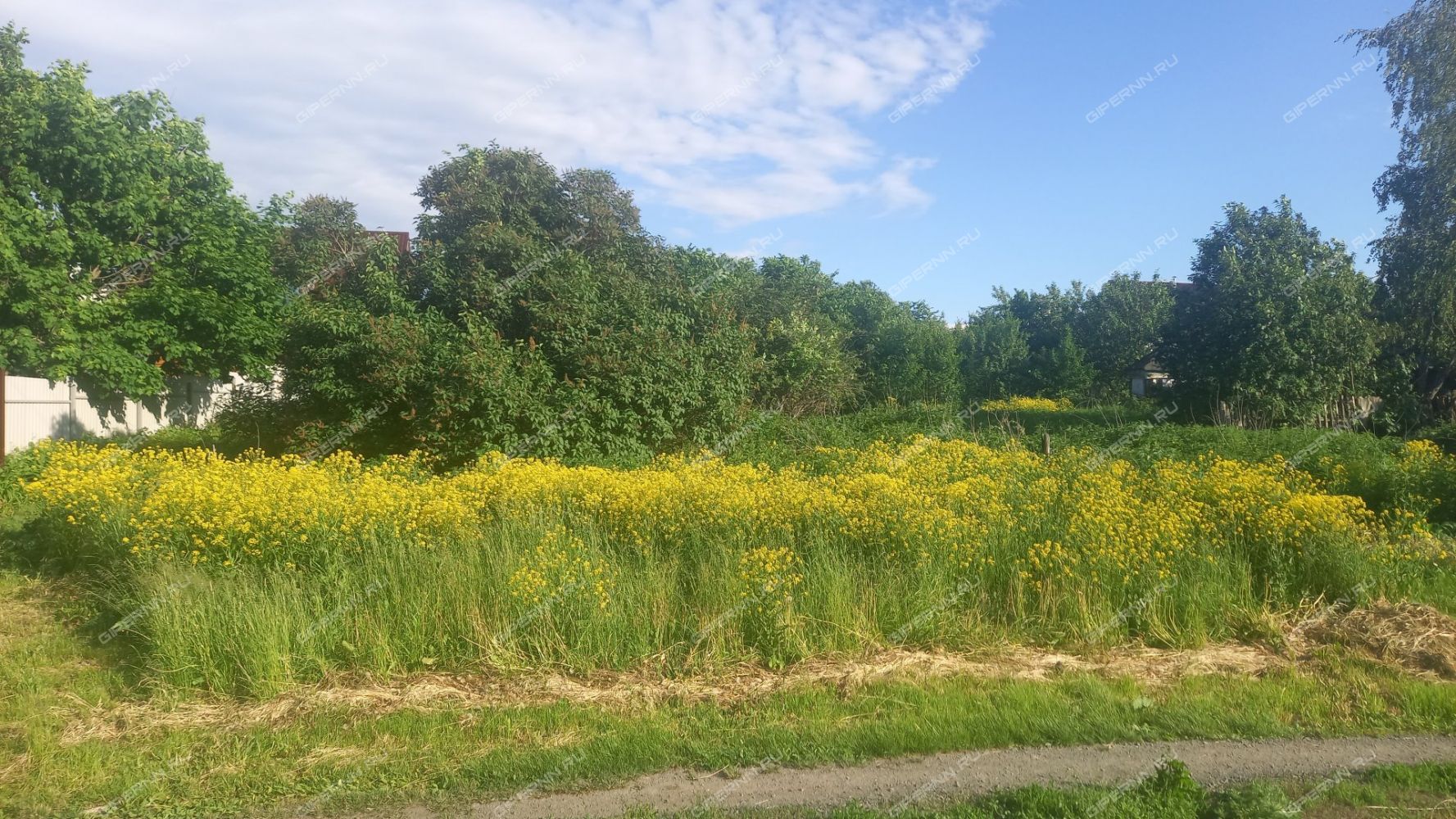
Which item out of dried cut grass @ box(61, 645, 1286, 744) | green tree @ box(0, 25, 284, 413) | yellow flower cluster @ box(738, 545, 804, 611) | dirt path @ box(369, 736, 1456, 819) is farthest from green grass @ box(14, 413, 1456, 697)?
green tree @ box(0, 25, 284, 413)

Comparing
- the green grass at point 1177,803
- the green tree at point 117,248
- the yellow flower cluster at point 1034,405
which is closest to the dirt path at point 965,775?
the green grass at point 1177,803

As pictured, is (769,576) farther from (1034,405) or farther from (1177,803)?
(1034,405)

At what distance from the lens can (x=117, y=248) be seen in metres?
14.5

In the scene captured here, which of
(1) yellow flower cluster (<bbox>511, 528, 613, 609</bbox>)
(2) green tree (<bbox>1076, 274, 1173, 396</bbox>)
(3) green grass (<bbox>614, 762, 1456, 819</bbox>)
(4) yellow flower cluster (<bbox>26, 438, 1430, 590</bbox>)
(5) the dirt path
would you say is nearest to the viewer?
(3) green grass (<bbox>614, 762, 1456, 819</bbox>)

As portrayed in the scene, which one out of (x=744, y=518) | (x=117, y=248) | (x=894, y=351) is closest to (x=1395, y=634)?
(x=744, y=518)

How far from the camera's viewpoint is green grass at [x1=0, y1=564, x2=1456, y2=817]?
3.88 meters

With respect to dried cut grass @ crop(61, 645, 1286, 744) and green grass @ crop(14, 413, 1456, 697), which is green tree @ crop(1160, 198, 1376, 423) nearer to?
green grass @ crop(14, 413, 1456, 697)

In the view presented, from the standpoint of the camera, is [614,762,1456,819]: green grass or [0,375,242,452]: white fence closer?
[614,762,1456,819]: green grass

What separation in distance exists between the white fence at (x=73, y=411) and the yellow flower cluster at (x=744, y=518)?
5624 millimetres

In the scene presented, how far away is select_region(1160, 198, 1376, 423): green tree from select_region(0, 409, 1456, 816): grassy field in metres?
10.1

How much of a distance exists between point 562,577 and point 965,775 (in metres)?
2.86

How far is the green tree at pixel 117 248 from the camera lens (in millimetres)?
13078

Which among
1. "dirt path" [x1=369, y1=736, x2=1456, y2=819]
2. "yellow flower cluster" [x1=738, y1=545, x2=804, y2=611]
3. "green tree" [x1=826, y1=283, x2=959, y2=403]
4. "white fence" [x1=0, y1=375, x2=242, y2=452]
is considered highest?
"green tree" [x1=826, y1=283, x2=959, y2=403]

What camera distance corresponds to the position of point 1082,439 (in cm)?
1385
